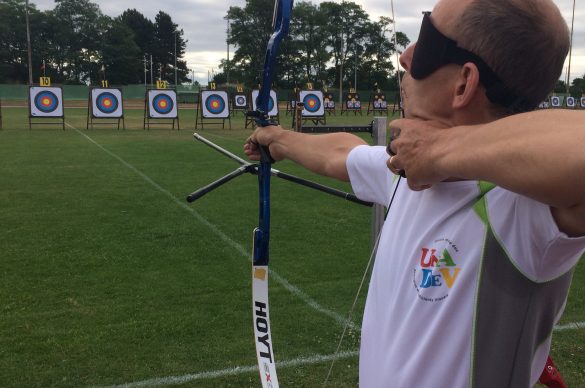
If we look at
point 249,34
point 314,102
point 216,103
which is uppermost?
point 249,34

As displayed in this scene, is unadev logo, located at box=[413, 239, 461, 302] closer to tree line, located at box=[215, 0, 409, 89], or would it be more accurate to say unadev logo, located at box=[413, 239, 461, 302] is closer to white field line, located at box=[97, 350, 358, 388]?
white field line, located at box=[97, 350, 358, 388]

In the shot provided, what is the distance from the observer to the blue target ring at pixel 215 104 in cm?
1796

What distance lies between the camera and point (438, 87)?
83 centimetres

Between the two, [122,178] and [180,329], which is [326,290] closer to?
[180,329]

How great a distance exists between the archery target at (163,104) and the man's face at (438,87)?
55.8 feet

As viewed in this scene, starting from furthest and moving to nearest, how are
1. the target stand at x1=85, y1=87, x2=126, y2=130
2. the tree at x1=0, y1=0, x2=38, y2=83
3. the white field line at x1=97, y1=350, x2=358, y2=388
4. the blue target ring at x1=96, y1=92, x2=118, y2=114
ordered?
the tree at x1=0, y1=0, x2=38, y2=83 → the blue target ring at x1=96, y1=92, x2=118, y2=114 → the target stand at x1=85, y1=87, x2=126, y2=130 → the white field line at x1=97, y1=350, x2=358, y2=388

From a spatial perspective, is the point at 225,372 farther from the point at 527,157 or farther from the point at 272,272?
the point at 527,157

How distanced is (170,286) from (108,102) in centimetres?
1489

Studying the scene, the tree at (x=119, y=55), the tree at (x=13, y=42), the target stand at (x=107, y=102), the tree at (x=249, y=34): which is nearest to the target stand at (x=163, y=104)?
the target stand at (x=107, y=102)

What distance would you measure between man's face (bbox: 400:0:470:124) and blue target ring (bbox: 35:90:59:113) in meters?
17.6

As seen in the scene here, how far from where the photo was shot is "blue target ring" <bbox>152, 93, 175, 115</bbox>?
687 inches

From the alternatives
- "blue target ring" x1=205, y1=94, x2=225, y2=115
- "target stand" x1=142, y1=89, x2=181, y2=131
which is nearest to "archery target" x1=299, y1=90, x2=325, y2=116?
"blue target ring" x1=205, y1=94, x2=225, y2=115

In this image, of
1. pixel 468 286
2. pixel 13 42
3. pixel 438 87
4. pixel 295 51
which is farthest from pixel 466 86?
pixel 13 42

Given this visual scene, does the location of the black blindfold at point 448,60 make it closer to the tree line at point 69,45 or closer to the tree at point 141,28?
the tree line at point 69,45
